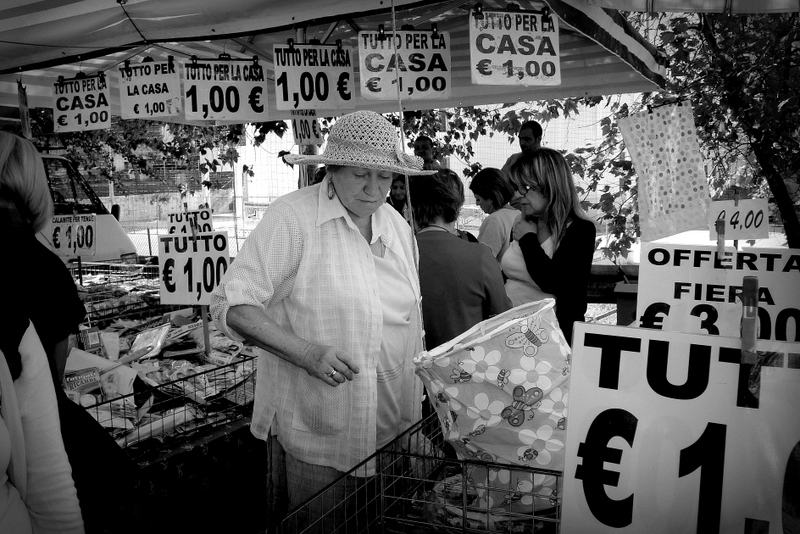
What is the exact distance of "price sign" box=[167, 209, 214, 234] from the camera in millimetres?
4027

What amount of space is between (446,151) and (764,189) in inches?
155

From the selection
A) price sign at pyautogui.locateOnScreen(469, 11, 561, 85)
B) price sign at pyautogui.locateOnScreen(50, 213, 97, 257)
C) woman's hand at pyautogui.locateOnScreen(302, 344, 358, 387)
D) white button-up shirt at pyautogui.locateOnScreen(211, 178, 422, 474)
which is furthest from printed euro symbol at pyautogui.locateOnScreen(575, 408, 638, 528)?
price sign at pyautogui.locateOnScreen(50, 213, 97, 257)

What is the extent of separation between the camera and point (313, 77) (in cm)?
471

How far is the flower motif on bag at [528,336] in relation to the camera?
5.79 ft

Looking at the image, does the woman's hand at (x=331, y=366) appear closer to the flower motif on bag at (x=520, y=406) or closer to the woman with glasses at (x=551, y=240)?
the flower motif on bag at (x=520, y=406)

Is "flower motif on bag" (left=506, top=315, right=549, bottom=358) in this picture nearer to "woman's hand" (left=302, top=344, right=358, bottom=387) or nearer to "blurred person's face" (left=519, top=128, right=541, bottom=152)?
"woman's hand" (left=302, top=344, right=358, bottom=387)

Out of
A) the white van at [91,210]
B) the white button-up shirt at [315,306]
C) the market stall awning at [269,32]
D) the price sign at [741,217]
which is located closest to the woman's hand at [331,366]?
the white button-up shirt at [315,306]

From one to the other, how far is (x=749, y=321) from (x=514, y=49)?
291cm

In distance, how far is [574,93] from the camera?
652 cm

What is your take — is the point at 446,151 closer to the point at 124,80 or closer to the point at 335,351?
the point at 124,80

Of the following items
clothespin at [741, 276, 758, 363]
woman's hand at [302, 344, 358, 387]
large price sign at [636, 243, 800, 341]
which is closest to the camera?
clothespin at [741, 276, 758, 363]

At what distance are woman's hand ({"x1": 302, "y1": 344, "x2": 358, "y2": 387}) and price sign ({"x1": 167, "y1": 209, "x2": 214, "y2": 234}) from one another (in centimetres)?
225

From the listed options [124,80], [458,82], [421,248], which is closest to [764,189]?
[458,82]

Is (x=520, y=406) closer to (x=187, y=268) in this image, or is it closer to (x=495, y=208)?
(x=187, y=268)
